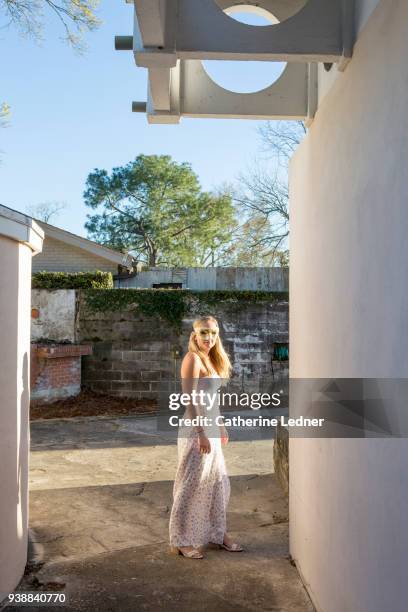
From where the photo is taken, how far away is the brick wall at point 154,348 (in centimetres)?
1056

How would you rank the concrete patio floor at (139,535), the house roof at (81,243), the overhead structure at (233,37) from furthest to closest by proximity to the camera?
the house roof at (81,243) → the concrete patio floor at (139,535) → the overhead structure at (233,37)

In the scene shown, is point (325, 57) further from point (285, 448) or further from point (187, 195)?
point (187, 195)

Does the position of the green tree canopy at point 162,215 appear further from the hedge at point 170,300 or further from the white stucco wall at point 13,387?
the white stucco wall at point 13,387

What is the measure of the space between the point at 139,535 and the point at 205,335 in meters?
1.65

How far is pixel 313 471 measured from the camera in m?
3.28

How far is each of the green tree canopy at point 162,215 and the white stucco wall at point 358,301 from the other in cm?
2167

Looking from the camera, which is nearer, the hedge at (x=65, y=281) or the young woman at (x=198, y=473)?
the young woman at (x=198, y=473)

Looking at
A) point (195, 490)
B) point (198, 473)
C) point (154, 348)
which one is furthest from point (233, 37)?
point (154, 348)

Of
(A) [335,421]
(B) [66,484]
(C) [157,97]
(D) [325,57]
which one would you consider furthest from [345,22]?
(B) [66,484]

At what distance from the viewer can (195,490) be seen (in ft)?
12.7

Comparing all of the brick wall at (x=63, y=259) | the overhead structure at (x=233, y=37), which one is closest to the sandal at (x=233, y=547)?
the overhead structure at (x=233, y=37)

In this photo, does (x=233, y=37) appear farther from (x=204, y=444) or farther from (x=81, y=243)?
(x=81, y=243)

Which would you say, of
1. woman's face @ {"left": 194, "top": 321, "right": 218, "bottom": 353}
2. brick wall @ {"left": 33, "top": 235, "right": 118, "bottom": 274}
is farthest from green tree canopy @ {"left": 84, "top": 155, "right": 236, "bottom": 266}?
woman's face @ {"left": 194, "top": 321, "right": 218, "bottom": 353}

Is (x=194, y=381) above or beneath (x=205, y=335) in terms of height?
beneath
